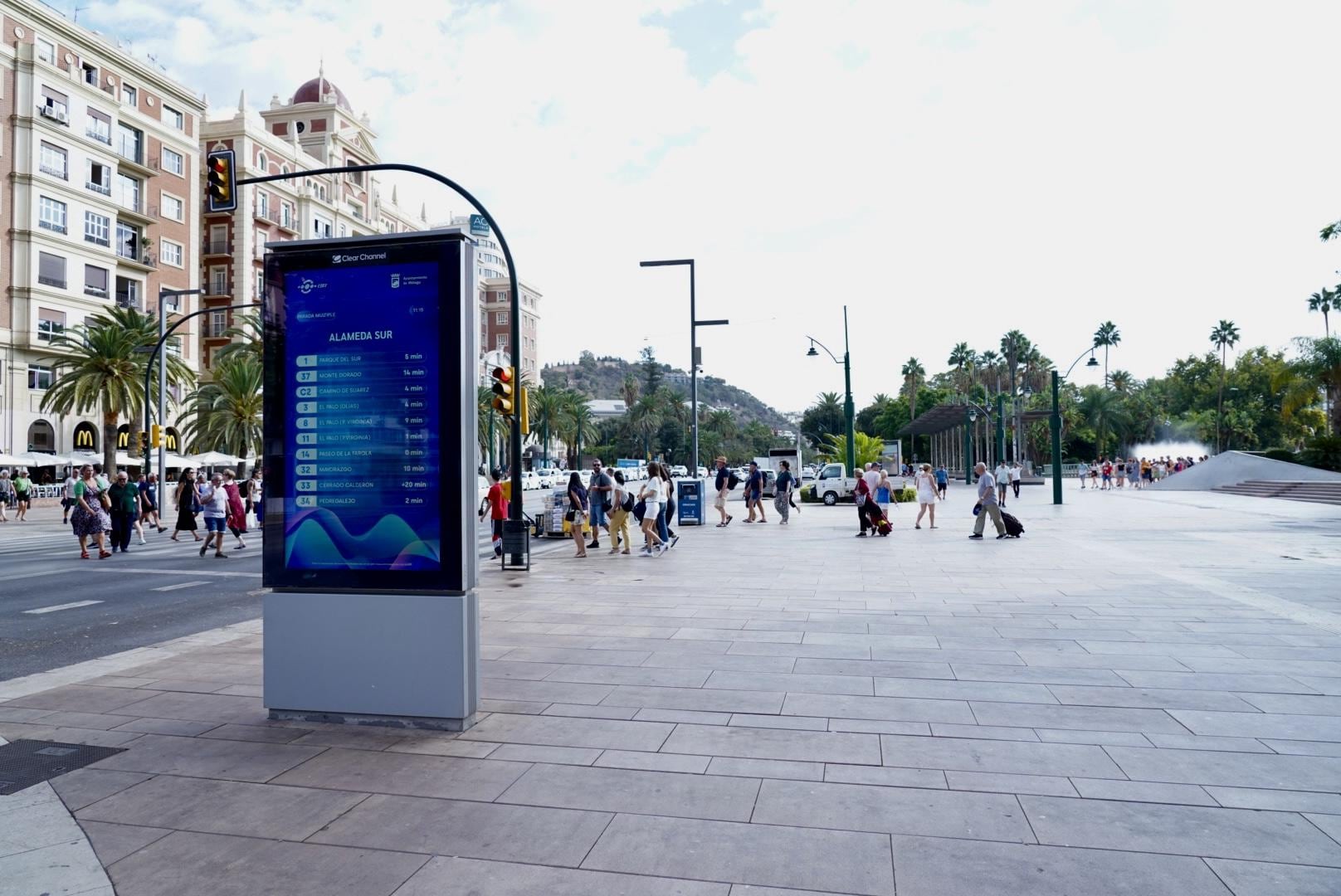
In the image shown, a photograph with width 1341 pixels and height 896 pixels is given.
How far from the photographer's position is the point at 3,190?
135ft

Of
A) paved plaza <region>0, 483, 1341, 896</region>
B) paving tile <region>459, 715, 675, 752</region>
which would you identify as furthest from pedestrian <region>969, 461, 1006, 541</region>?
paving tile <region>459, 715, 675, 752</region>

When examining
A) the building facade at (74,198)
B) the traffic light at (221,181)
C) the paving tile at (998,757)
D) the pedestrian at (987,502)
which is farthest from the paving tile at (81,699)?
Result: the building facade at (74,198)

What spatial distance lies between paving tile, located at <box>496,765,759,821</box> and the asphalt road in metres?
5.40

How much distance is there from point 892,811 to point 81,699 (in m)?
5.49

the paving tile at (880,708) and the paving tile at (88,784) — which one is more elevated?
the paving tile at (880,708)

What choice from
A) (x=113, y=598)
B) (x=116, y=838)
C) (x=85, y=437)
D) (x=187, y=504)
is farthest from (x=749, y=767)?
(x=85, y=437)

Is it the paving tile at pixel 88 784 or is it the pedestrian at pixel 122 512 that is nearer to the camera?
the paving tile at pixel 88 784

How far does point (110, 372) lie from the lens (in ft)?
125

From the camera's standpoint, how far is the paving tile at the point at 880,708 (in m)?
5.61

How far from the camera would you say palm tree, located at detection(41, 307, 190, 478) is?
1497 inches

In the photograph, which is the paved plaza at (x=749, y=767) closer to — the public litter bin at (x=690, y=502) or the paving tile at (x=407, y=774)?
the paving tile at (x=407, y=774)

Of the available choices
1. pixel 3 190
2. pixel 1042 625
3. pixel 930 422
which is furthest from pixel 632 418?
pixel 1042 625

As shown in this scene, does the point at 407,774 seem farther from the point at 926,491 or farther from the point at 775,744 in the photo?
the point at 926,491

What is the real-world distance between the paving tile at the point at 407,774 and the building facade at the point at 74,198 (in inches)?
1627
